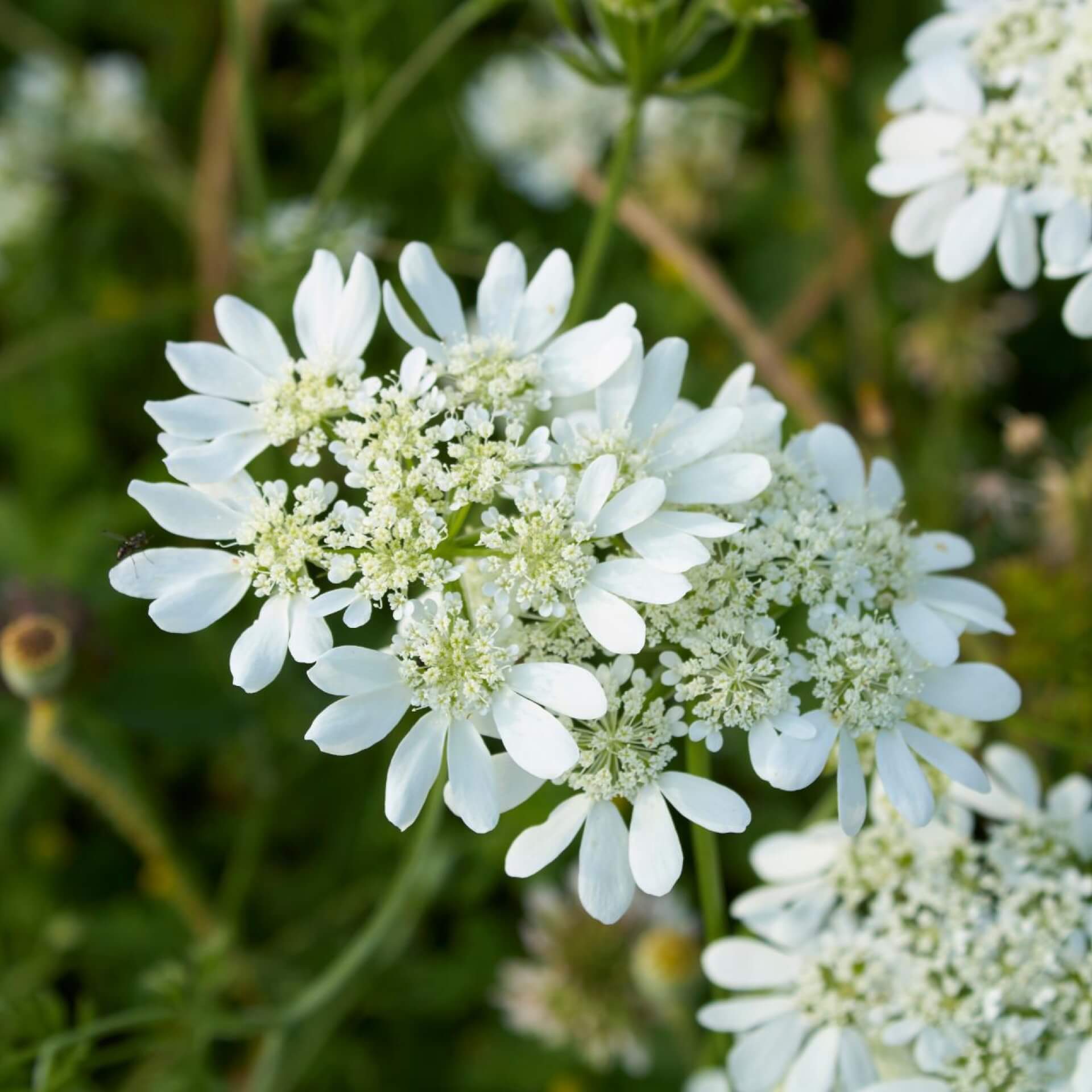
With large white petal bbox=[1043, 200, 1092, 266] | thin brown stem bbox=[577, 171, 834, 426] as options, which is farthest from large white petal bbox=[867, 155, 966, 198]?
thin brown stem bbox=[577, 171, 834, 426]

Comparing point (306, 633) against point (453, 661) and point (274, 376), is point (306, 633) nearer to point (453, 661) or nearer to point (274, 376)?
point (453, 661)

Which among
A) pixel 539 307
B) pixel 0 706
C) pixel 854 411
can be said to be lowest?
pixel 0 706

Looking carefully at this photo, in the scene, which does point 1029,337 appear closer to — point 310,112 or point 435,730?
point 310,112

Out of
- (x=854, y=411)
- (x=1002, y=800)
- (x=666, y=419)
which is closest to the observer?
(x=666, y=419)

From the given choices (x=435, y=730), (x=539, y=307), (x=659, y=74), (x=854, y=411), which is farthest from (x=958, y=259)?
(x=854, y=411)

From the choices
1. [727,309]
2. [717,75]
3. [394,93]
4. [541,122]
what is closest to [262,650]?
[717,75]
